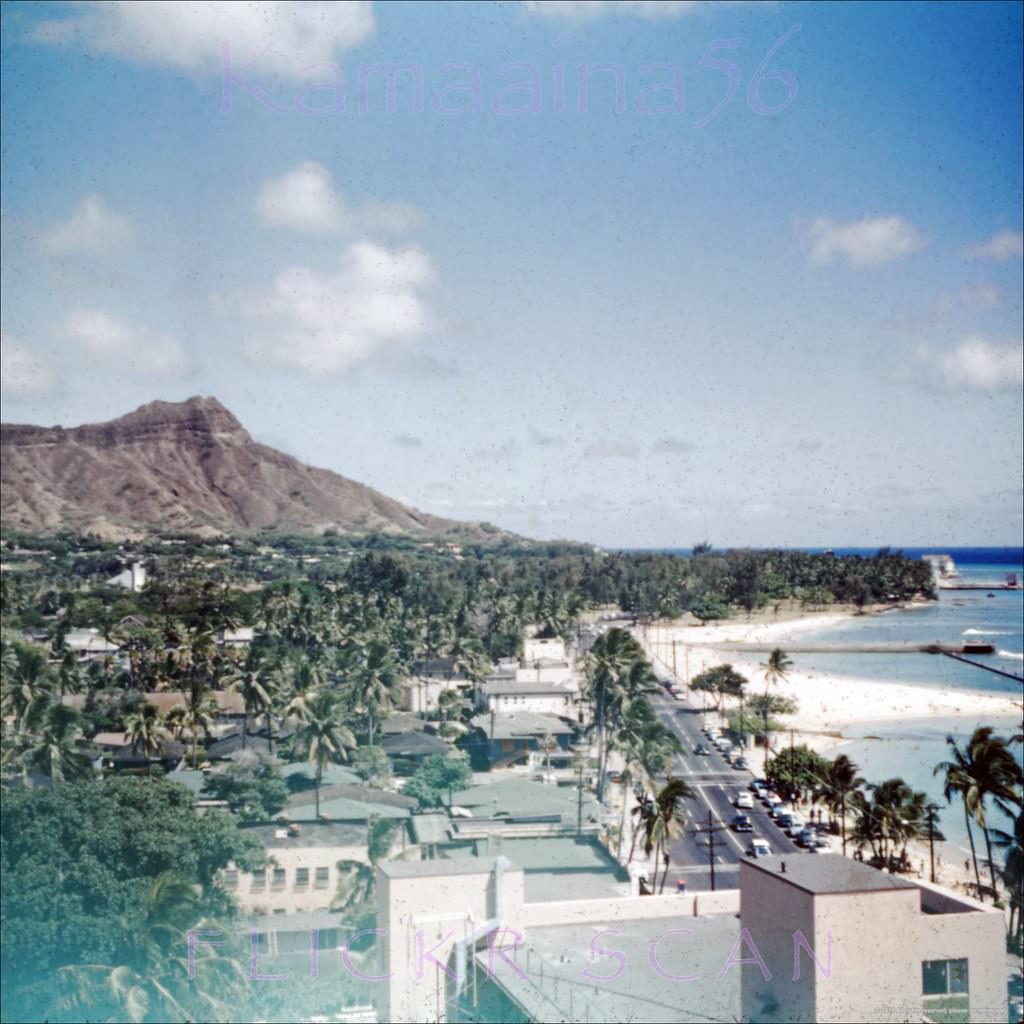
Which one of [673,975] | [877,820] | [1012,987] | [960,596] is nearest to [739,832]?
[877,820]

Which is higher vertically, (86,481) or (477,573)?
(86,481)

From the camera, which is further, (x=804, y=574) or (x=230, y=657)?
(x=804, y=574)

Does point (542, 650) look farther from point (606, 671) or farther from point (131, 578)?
point (131, 578)

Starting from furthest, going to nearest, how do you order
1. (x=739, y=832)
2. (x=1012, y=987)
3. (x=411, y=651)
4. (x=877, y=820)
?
(x=411, y=651)
(x=739, y=832)
(x=877, y=820)
(x=1012, y=987)

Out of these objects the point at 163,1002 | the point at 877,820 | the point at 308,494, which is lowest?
the point at 163,1002

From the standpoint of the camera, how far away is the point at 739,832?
2169 centimetres

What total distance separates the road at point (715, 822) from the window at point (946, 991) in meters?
5.73

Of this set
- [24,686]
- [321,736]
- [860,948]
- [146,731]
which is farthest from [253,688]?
[860,948]

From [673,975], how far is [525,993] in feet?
5.37

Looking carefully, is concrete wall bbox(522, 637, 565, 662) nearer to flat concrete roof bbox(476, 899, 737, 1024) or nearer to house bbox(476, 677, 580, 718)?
house bbox(476, 677, 580, 718)

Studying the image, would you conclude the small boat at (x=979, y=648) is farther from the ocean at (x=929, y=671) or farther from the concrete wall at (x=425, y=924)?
the concrete wall at (x=425, y=924)

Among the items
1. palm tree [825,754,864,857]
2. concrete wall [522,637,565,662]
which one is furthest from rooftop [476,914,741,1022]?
concrete wall [522,637,565,662]

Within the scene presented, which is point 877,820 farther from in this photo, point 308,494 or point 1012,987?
point 308,494

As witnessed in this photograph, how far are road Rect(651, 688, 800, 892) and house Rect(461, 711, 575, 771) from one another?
11.8 feet
